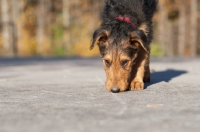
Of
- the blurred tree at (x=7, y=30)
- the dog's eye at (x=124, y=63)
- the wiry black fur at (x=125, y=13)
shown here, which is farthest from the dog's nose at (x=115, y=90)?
the blurred tree at (x=7, y=30)

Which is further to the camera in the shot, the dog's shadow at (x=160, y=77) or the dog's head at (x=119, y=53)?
the dog's shadow at (x=160, y=77)

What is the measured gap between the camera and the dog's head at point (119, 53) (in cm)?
696

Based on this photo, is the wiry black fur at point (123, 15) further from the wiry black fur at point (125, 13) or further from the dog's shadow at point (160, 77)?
the dog's shadow at point (160, 77)

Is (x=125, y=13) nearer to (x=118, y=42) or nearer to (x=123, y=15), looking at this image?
(x=123, y=15)

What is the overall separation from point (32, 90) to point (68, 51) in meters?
22.9

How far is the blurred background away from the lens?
29953mm

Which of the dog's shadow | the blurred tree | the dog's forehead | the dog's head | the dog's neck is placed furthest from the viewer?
the blurred tree

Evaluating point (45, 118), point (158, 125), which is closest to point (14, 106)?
point (45, 118)

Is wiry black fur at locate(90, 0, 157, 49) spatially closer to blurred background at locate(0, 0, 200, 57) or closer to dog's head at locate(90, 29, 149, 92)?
dog's head at locate(90, 29, 149, 92)

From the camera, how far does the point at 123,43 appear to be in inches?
281

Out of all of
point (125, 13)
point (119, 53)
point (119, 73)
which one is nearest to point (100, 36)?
point (119, 53)

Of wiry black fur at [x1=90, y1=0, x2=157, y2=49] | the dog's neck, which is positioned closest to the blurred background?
wiry black fur at [x1=90, y1=0, x2=157, y2=49]

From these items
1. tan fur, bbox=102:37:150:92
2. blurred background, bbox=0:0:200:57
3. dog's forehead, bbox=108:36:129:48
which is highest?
dog's forehead, bbox=108:36:129:48

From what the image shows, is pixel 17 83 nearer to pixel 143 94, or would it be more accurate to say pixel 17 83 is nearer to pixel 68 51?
pixel 143 94
